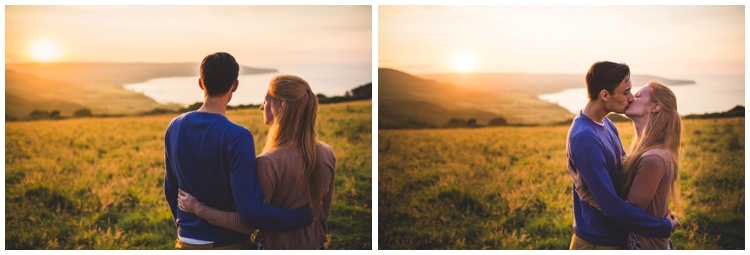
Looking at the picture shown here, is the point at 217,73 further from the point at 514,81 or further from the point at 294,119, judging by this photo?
the point at 514,81

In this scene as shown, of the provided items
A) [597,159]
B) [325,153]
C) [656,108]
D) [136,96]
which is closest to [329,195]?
[325,153]

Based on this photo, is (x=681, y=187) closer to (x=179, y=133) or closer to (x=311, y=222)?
(x=311, y=222)

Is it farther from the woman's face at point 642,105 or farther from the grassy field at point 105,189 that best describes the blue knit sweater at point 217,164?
the grassy field at point 105,189

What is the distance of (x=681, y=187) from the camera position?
17.6ft

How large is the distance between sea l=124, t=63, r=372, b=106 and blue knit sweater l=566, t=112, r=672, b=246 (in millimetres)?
2499

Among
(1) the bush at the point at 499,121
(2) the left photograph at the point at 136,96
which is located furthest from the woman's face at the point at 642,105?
(1) the bush at the point at 499,121

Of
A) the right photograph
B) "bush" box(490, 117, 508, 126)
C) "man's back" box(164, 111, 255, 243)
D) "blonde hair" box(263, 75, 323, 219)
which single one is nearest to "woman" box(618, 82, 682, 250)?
"blonde hair" box(263, 75, 323, 219)

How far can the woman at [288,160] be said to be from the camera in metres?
2.60

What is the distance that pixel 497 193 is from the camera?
5.61 metres

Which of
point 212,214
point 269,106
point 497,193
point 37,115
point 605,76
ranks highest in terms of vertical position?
point 605,76

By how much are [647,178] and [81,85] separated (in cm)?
481

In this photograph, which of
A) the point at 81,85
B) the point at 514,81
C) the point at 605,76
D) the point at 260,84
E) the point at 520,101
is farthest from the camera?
the point at 520,101

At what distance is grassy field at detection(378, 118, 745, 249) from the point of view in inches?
205
